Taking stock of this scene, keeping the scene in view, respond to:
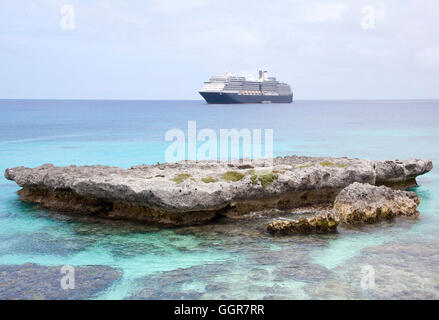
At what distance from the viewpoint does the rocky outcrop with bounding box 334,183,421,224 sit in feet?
45.4

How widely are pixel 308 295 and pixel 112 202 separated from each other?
7.92 m

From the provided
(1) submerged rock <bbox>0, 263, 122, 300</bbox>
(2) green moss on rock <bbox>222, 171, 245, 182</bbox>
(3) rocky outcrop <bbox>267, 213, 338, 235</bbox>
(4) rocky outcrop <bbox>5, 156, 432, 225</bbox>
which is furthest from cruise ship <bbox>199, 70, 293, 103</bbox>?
(1) submerged rock <bbox>0, 263, 122, 300</bbox>

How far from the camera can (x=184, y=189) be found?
13.1 meters

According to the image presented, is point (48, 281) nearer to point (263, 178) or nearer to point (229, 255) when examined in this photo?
point (229, 255)

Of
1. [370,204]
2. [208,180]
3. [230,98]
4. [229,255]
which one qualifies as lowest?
[229,255]

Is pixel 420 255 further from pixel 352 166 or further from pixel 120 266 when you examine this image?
pixel 120 266

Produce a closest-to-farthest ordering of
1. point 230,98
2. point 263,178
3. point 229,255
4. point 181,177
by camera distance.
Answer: point 229,255, point 181,177, point 263,178, point 230,98

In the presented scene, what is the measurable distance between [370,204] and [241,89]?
100335 millimetres

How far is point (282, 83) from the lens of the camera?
5000 inches

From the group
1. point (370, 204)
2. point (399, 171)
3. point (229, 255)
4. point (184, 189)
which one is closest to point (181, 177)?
point (184, 189)

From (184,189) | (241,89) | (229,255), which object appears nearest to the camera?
(229,255)

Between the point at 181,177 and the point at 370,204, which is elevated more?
the point at 181,177
